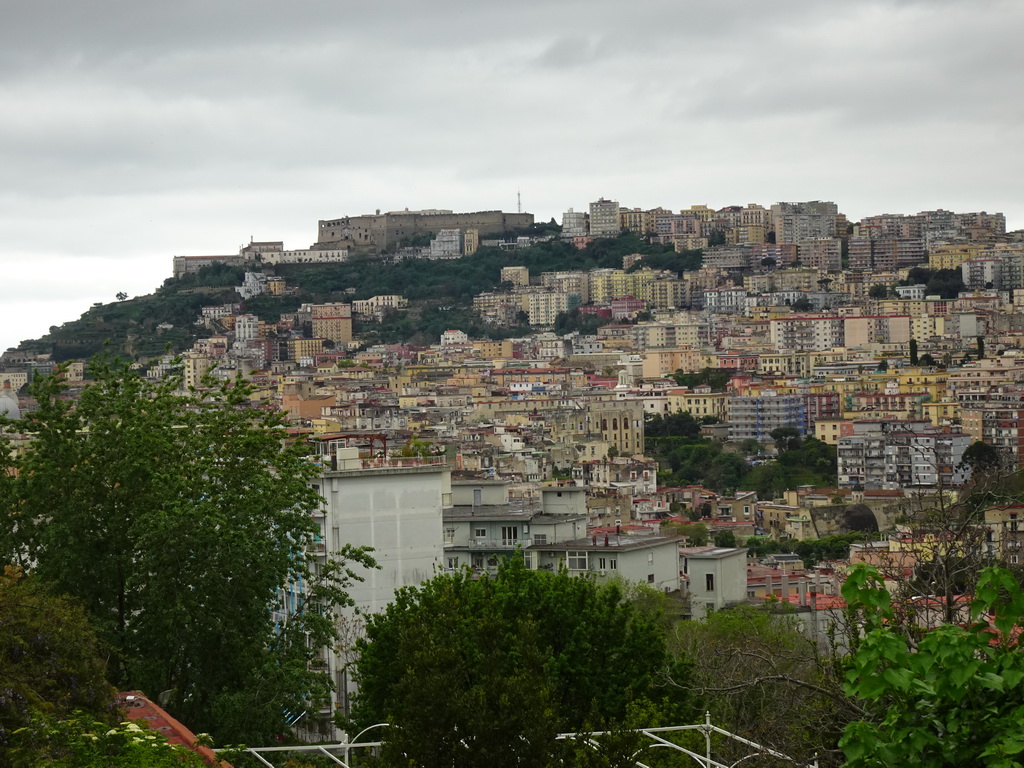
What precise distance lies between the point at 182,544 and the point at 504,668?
6216 millimetres

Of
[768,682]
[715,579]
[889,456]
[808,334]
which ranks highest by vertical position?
[808,334]

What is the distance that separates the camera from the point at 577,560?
30422 mm

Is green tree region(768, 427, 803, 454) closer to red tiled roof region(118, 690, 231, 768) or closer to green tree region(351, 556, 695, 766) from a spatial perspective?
green tree region(351, 556, 695, 766)

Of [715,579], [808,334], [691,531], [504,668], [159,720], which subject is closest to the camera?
[504,668]

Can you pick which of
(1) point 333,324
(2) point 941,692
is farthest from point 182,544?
(1) point 333,324

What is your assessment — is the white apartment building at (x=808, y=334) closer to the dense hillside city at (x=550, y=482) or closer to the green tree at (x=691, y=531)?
the dense hillside city at (x=550, y=482)

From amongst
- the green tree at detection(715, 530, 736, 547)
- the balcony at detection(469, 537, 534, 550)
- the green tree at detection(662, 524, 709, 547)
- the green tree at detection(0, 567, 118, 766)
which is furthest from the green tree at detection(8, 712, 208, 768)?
the green tree at detection(715, 530, 736, 547)

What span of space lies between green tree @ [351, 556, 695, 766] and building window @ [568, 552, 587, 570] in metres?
13.2

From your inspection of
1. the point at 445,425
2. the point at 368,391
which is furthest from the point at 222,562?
the point at 368,391

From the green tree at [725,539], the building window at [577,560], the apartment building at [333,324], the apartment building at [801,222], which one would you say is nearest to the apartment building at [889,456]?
the green tree at [725,539]

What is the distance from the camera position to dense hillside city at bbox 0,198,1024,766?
9156mm

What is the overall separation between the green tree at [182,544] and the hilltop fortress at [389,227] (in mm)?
131773

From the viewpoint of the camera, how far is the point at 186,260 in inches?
5768

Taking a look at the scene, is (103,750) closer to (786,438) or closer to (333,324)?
(786,438)
